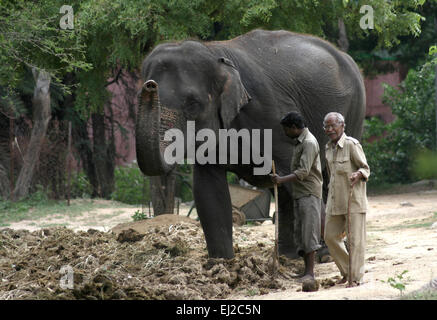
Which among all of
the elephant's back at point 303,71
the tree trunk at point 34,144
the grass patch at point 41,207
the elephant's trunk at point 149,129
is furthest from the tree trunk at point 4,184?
the elephant's trunk at point 149,129

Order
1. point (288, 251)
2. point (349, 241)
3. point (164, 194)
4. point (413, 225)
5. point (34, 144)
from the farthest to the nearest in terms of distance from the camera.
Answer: point (34, 144)
point (164, 194)
point (413, 225)
point (288, 251)
point (349, 241)

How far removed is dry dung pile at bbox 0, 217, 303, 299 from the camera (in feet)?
22.6

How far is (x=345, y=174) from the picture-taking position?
7074 mm

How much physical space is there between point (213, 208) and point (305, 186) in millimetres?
1362

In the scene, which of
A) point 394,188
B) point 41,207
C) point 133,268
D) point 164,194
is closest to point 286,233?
point 133,268

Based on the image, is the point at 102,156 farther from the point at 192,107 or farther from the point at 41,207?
the point at 192,107

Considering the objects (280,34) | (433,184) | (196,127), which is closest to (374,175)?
(433,184)

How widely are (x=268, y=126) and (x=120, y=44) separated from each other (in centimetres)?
444

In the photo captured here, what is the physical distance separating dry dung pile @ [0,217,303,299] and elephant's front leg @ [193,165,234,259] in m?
0.19

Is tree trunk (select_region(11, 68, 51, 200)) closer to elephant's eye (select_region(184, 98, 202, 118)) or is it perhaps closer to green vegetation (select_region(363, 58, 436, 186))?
green vegetation (select_region(363, 58, 436, 186))

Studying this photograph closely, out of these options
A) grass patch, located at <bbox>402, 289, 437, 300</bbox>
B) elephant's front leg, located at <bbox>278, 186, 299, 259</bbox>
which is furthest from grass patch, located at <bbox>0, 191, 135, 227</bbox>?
grass patch, located at <bbox>402, 289, 437, 300</bbox>

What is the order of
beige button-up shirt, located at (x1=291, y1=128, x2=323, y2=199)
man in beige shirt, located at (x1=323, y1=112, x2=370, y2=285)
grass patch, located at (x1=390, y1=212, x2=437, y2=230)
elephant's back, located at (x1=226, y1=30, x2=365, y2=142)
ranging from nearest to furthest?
man in beige shirt, located at (x1=323, y1=112, x2=370, y2=285) < beige button-up shirt, located at (x1=291, y1=128, x2=323, y2=199) < elephant's back, located at (x1=226, y1=30, x2=365, y2=142) < grass patch, located at (x1=390, y1=212, x2=437, y2=230)

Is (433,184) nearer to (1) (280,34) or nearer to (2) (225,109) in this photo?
(1) (280,34)

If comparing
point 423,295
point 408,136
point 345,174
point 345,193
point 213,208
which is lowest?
point 423,295
